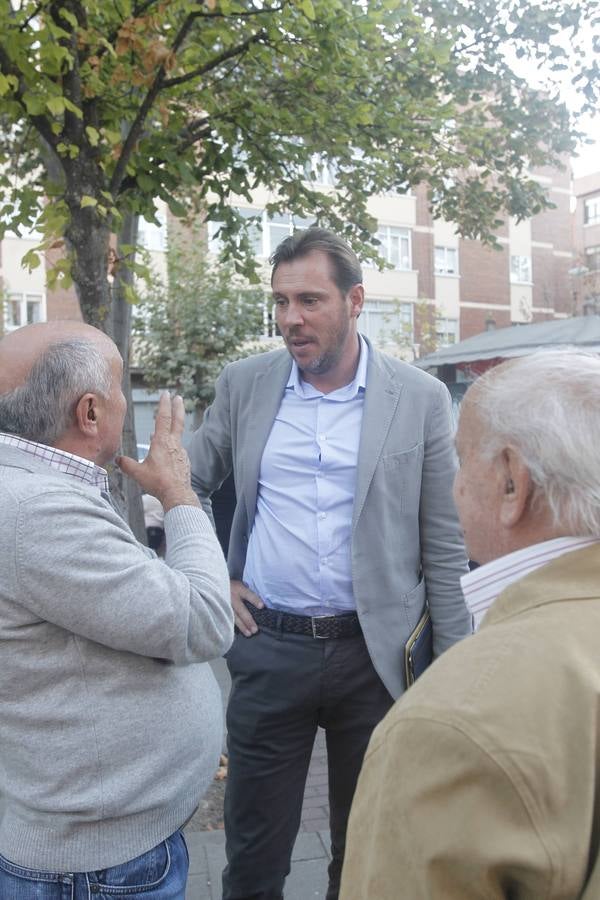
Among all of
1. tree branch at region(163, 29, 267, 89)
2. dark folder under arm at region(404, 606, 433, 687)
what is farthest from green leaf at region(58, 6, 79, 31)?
dark folder under arm at region(404, 606, 433, 687)

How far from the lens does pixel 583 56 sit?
7.00 metres

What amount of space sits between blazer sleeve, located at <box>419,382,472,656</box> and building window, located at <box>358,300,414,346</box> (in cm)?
2639

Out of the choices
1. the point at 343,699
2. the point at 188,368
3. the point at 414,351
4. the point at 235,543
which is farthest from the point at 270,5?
the point at 414,351

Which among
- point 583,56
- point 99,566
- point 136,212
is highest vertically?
point 583,56

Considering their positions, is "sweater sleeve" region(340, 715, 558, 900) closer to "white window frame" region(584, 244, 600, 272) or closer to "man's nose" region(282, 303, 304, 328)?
"man's nose" region(282, 303, 304, 328)

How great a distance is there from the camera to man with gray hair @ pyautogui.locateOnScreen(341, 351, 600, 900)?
88 centimetres

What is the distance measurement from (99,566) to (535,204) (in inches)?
311

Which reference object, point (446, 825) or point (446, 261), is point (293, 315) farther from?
point (446, 261)

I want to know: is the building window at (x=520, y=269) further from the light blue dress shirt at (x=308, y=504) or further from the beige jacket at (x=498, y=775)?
the beige jacket at (x=498, y=775)

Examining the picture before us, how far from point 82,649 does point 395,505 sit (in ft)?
3.82

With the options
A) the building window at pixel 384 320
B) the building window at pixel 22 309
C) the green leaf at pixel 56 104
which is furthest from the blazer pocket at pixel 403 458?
the building window at pixel 384 320

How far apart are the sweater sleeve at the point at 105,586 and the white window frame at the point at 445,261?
33.0 m

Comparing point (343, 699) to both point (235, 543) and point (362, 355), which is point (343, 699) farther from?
point (362, 355)

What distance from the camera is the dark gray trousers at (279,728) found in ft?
7.91
